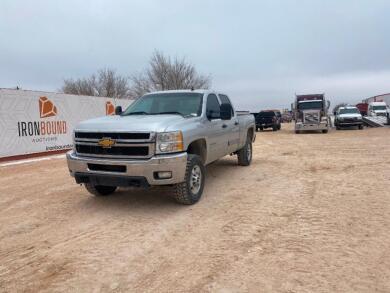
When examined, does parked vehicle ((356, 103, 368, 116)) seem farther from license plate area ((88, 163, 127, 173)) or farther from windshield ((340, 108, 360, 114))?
license plate area ((88, 163, 127, 173))

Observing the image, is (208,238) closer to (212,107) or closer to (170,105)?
(170,105)

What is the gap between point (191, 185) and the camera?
20.3ft

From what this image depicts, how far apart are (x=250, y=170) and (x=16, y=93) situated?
9.73 m

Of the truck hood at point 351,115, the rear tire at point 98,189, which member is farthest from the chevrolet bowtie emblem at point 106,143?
the truck hood at point 351,115

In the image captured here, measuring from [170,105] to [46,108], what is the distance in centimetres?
1020

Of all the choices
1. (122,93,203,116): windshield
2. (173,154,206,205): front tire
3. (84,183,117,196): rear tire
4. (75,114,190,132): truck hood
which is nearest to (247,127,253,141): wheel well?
(122,93,203,116): windshield

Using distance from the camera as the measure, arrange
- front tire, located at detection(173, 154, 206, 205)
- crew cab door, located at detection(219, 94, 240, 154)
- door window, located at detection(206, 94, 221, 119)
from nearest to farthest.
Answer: front tire, located at detection(173, 154, 206, 205)
door window, located at detection(206, 94, 221, 119)
crew cab door, located at detection(219, 94, 240, 154)

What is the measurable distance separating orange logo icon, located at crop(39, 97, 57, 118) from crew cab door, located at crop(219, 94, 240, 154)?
9.49m

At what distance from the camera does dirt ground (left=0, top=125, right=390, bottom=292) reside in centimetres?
361

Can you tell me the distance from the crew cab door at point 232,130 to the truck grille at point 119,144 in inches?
111

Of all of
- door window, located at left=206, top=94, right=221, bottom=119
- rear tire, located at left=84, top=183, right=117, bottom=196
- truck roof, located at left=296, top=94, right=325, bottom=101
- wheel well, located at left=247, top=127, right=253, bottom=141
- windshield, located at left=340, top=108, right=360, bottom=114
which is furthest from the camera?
windshield, located at left=340, top=108, right=360, bottom=114

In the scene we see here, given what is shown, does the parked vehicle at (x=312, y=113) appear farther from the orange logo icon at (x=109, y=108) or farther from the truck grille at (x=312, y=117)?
the orange logo icon at (x=109, y=108)

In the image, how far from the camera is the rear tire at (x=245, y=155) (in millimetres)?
9953

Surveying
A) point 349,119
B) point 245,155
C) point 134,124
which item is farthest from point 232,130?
point 349,119
